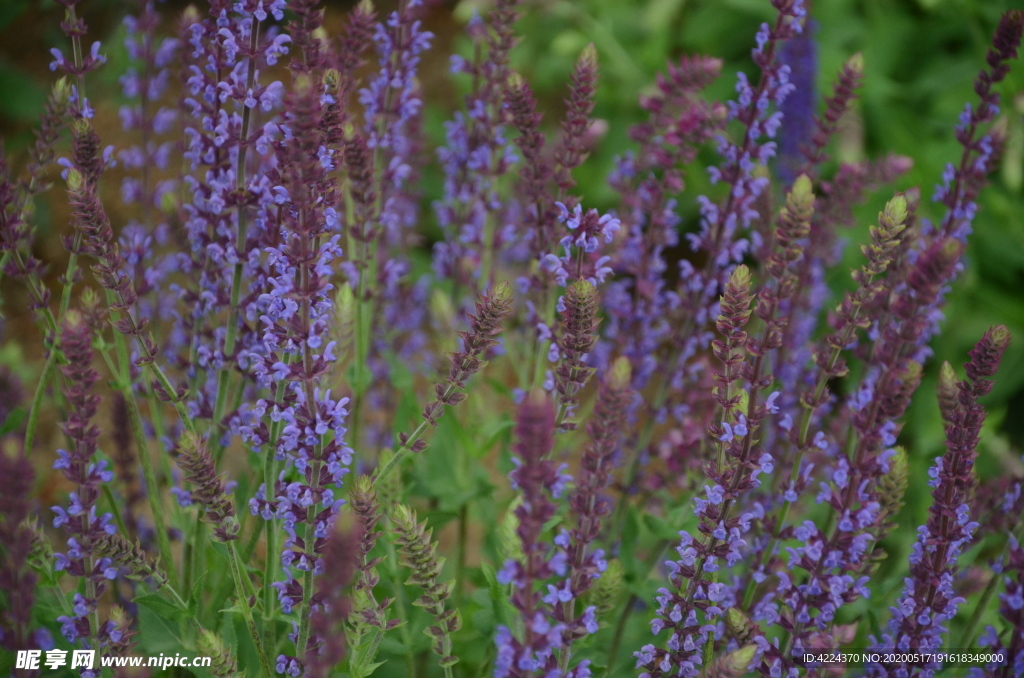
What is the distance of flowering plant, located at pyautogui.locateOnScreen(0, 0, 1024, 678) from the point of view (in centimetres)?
181

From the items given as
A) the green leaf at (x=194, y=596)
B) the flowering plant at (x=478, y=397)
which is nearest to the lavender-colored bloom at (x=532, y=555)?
the flowering plant at (x=478, y=397)

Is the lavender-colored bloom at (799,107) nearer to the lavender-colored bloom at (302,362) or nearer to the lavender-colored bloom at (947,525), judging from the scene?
the lavender-colored bloom at (947,525)

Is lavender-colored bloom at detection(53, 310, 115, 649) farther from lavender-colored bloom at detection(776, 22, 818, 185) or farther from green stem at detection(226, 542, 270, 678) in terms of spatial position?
lavender-colored bloom at detection(776, 22, 818, 185)

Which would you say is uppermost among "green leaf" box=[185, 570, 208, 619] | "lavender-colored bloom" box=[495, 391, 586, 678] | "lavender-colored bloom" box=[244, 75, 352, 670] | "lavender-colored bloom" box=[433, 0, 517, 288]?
"lavender-colored bloom" box=[433, 0, 517, 288]

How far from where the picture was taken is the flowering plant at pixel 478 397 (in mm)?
1812

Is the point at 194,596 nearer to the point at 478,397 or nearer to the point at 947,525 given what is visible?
the point at 478,397

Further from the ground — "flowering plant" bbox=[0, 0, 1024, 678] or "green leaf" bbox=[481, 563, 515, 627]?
"flowering plant" bbox=[0, 0, 1024, 678]

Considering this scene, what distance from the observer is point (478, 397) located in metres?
3.21

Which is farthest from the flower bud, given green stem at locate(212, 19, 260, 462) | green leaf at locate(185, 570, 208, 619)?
green leaf at locate(185, 570, 208, 619)

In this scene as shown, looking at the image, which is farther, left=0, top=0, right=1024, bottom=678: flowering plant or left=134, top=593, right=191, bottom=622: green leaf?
left=134, top=593, right=191, bottom=622: green leaf

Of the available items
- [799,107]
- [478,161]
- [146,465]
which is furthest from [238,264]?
[799,107]

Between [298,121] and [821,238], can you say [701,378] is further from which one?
[298,121]

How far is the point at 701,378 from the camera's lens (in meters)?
3.15

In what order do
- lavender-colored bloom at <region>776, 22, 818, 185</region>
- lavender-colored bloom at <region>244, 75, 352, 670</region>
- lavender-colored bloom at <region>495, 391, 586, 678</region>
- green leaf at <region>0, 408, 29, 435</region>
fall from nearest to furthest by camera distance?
lavender-colored bloom at <region>495, 391, 586, 678</region> < lavender-colored bloom at <region>244, 75, 352, 670</region> < green leaf at <region>0, 408, 29, 435</region> < lavender-colored bloom at <region>776, 22, 818, 185</region>
